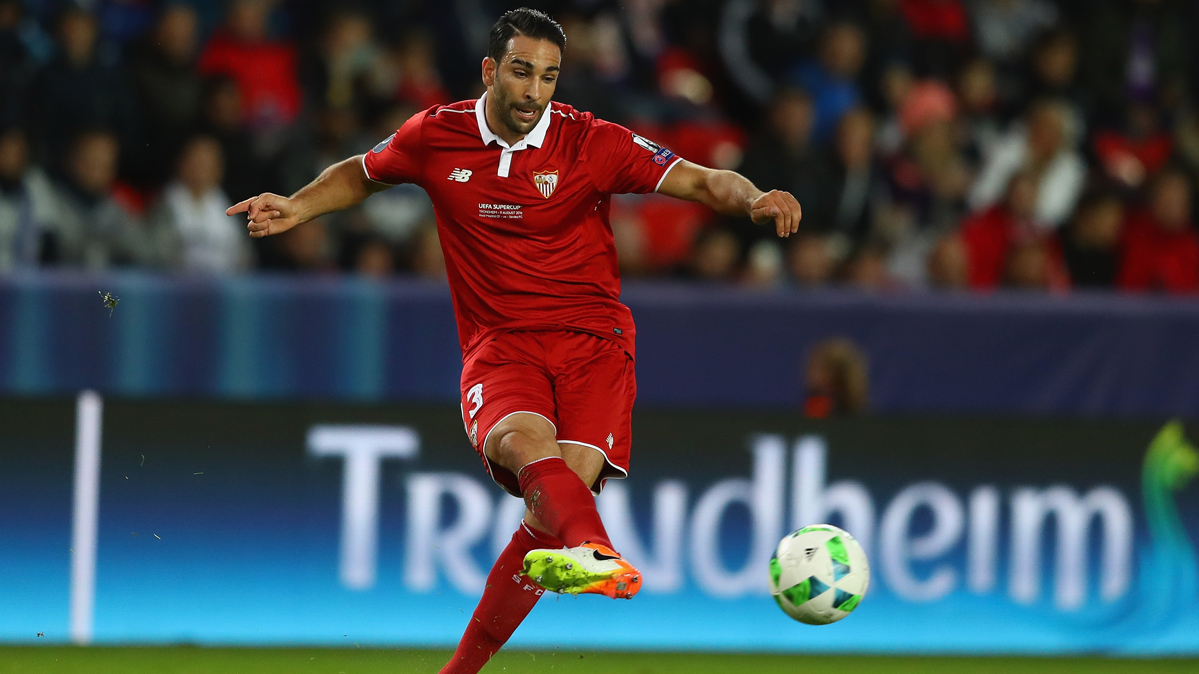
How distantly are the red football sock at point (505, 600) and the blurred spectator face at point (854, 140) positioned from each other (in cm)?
560

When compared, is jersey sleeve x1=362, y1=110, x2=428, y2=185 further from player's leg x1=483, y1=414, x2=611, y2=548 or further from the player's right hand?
player's leg x1=483, y1=414, x2=611, y2=548

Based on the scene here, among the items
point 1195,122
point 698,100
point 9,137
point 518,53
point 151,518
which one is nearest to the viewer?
point 518,53

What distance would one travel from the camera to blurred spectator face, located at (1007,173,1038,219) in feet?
35.8

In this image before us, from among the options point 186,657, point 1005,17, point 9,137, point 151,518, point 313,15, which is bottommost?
point 186,657

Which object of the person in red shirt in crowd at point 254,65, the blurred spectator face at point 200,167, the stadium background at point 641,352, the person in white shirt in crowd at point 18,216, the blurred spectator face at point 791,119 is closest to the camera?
the stadium background at point 641,352

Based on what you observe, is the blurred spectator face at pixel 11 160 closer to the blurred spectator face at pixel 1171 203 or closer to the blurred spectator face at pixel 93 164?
the blurred spectator face at pixel 93 164

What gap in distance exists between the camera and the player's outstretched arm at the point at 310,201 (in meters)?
5.65

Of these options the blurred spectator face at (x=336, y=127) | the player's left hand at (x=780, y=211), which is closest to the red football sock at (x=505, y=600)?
the player's left hand at (x=780, y=211)

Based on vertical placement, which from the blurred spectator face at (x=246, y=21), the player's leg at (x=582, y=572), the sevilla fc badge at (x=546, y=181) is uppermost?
the blurred spectator face at (x=246, y=21)

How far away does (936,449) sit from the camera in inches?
334

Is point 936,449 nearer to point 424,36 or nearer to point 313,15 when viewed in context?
point 424,36

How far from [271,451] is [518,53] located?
11.0 ft

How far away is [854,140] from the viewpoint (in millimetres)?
10961

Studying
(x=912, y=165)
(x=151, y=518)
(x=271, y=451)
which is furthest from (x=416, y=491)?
(x=912, y=165)
